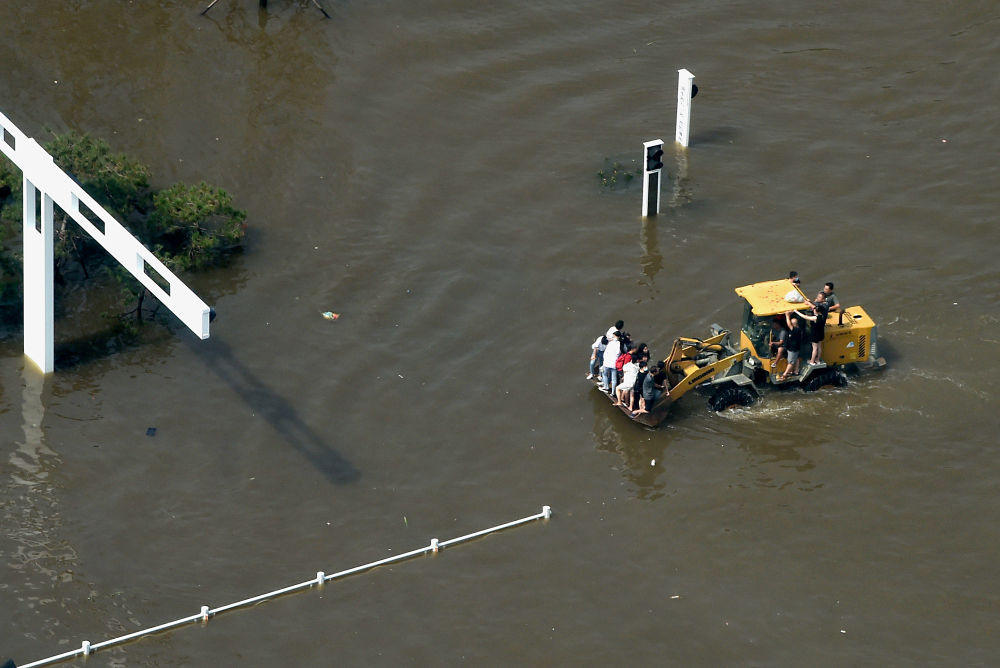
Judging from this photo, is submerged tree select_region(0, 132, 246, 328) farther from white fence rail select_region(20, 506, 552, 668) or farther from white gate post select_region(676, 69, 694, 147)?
white gate post select_region(676, 69, 694, 147)

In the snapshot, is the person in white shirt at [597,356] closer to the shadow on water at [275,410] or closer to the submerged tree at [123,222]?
the shadow on water at [275,410]

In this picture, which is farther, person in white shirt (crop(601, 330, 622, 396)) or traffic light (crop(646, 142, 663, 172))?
traffic light (crop(646, 142, 663, 172))

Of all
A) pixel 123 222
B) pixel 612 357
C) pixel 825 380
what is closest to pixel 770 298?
pixel 825 380

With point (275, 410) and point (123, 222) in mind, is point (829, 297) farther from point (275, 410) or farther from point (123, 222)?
point (123, 222)

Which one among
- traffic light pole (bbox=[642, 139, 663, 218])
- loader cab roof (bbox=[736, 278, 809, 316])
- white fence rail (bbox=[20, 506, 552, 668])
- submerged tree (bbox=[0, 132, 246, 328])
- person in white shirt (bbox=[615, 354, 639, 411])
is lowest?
white fence rail (bbox=[20, 506, 552, 668])

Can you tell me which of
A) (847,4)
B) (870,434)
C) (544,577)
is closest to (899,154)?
(847,4)

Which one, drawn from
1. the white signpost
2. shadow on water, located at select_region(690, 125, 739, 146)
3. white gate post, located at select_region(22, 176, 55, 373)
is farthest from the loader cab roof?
white gate post, located at select_region(22, 176, 55, 373)
